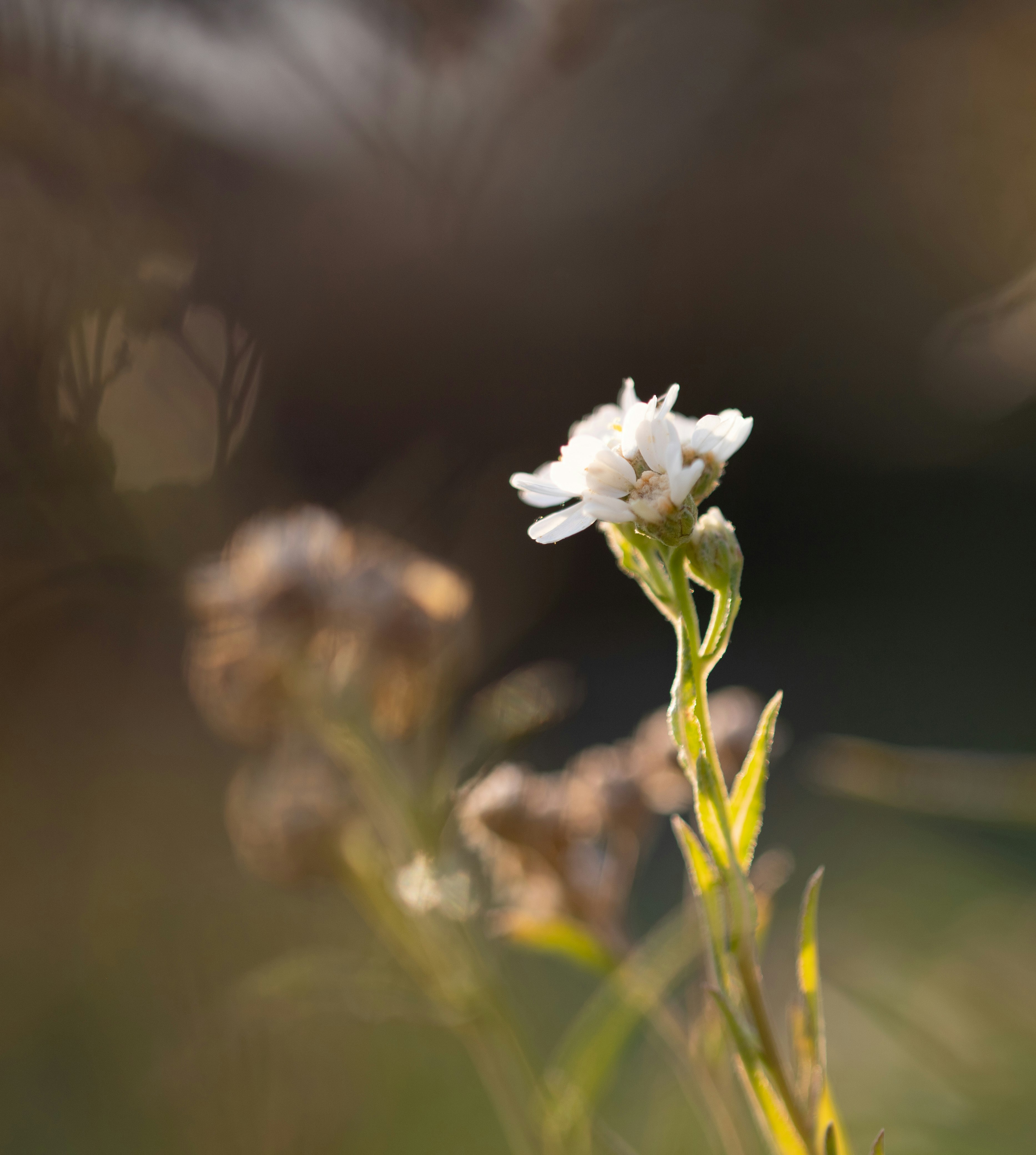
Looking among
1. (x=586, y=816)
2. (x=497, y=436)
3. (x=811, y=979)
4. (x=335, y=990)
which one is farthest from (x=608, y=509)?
(x=497, y=436)

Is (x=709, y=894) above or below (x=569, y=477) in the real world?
below

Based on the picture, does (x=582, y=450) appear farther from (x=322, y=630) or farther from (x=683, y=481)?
(x=322, y=630)

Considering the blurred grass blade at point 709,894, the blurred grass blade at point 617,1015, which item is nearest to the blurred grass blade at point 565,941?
the blurred grass blade at point 617,1015

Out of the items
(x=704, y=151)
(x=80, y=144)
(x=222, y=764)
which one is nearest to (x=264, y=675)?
(x=80, y=144)

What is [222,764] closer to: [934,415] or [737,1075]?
[737,1075]

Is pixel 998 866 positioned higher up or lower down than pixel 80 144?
lower down

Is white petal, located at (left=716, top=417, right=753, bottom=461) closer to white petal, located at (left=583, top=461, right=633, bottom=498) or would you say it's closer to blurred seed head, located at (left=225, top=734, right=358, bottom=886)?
white petal, located at (left=583, top=461, right=633, bottom=498)
